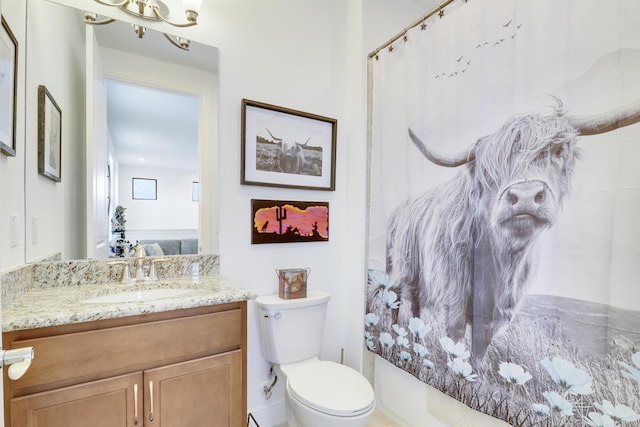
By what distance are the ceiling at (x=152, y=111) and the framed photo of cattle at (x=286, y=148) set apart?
28cm

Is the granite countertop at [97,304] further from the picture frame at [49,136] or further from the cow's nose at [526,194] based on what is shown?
the cow's nose at [526,194]

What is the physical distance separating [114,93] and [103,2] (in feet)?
1.28

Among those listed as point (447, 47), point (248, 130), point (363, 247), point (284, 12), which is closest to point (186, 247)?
point (248, 130)

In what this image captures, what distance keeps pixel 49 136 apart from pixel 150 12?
74cm

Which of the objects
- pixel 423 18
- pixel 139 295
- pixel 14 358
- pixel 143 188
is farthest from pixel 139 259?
pixel 423 18

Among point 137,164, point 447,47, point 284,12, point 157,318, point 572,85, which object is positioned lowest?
point 157,318

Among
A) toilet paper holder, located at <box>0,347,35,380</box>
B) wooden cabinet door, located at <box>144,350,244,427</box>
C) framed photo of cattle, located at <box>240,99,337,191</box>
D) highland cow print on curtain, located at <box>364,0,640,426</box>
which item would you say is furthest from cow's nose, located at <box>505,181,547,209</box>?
toilet paper holder, located at <box>0,347,35,380</box>

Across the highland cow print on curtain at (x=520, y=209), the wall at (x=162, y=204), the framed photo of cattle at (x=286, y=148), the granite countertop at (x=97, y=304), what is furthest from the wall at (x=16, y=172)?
the highland cow print on curtain at (x=520, y=209)

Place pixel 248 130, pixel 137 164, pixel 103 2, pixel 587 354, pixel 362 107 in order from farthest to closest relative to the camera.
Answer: pixel 362 107
pixel 248 130
pixel 137 164
pixel 103 2
pixel 587 354

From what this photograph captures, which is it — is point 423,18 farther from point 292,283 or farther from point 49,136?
point 49,136

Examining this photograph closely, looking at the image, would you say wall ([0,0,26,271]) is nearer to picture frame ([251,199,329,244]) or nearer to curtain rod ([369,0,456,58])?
picture frame ([251,199,329,244])

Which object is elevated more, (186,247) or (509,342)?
(186,247)

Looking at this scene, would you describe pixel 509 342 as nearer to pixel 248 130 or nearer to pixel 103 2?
pixel 248 130

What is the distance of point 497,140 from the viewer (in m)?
1.26
